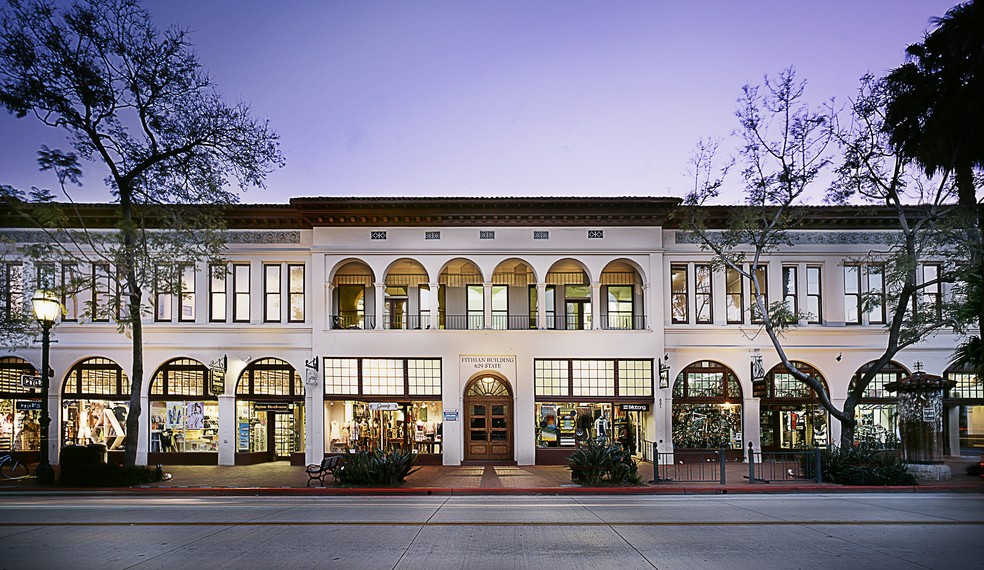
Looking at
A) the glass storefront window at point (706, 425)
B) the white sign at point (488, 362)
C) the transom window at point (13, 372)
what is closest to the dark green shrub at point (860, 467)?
the glass storefront window at point (706, 425)

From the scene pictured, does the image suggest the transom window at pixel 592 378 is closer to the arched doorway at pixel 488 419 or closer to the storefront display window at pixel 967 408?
the arched doorway at pixel 488 419

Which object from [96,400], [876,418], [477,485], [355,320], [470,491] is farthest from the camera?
[355,320]

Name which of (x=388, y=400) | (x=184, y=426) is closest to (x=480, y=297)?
(x=388, y=400)

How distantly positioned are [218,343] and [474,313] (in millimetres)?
10249

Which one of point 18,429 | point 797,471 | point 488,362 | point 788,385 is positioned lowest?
point 797,471

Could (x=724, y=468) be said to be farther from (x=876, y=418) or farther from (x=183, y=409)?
(x=183, y=409)

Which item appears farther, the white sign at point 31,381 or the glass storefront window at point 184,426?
the glass storefront window at point 184,426

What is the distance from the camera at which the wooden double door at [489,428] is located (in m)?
27.7

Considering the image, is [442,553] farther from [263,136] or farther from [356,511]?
[263,136]

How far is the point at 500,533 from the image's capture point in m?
12.1

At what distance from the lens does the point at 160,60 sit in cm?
2088

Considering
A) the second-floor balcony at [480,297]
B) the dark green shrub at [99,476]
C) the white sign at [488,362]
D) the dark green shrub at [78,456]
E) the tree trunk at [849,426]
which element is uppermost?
the second-floor balcony at [480,297]

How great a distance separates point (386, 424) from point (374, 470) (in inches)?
313

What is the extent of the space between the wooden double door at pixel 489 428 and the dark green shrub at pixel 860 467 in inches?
426
